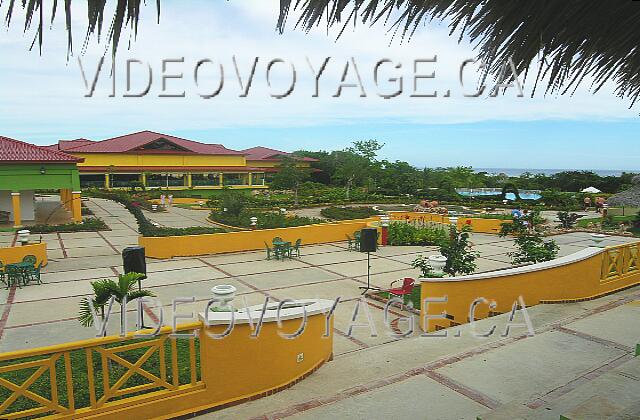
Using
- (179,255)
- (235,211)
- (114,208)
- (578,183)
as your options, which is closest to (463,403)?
(179,255)

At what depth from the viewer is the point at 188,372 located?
192 inches

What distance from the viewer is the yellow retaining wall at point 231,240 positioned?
→ 14.1 m

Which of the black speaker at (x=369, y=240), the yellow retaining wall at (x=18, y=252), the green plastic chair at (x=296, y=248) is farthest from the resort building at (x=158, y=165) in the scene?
the black speaker at (x=369, y=240)

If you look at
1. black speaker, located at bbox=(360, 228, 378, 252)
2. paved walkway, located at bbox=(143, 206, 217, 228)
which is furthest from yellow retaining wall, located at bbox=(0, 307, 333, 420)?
paved walkway, located at bbox=(143, 206, 217, 228)

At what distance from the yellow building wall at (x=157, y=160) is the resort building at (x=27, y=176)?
1432cm

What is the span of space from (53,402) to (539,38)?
4.24m

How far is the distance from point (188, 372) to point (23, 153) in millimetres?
20057

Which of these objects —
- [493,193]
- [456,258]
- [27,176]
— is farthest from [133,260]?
[493,193]

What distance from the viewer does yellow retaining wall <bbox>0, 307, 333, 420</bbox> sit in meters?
3.73

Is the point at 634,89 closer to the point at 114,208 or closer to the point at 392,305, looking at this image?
the point at 392,305

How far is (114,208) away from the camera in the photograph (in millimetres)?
30125

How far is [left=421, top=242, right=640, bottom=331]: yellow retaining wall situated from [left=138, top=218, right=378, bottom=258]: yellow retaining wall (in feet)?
28.0

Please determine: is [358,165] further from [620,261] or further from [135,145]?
[620,261]

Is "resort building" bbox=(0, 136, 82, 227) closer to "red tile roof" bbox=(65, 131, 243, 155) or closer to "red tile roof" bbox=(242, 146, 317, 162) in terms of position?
"red tile roof" bbox=(65, 131, 243, 155)
